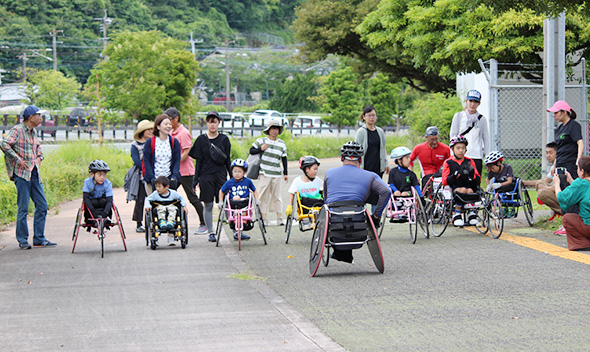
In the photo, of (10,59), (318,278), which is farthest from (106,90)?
(10,59)

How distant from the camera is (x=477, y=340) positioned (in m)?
5.81

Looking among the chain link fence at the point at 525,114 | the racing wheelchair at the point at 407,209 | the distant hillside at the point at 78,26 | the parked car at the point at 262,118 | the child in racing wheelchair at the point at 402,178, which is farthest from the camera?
the distant hillside at the point at 78,26

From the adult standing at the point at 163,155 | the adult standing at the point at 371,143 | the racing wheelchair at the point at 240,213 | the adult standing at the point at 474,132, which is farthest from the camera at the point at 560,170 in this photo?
the adult standing at the point at 163,155

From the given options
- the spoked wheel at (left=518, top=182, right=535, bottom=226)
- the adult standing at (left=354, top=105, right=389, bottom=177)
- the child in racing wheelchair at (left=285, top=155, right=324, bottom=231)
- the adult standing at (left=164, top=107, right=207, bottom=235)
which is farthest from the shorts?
the spoked wheel at (left=518, top=182, right=535, bottom=226)

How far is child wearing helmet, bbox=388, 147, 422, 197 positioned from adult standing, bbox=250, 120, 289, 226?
194 cm

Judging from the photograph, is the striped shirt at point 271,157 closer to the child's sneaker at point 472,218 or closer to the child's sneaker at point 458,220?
the child's sneaker at point 458,220

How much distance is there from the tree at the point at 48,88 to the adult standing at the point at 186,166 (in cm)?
5100

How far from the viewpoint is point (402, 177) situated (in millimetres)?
11422

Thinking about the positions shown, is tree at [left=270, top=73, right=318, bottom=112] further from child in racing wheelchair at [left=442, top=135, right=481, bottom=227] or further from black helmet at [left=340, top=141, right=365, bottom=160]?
black helmet at [left=340, top=141, right=365, bottom=160]

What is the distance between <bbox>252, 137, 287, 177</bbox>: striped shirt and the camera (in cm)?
1273

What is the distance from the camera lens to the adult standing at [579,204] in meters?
9.60

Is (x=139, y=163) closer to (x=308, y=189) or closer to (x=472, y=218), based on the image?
(x=308, y=189)

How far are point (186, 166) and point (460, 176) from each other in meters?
4.26

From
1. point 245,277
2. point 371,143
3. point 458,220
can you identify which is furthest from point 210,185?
point 458,220
